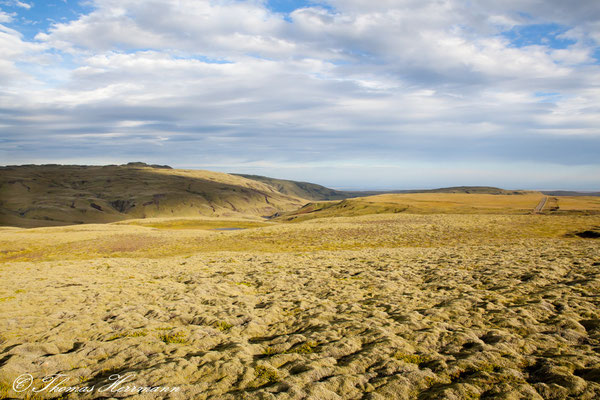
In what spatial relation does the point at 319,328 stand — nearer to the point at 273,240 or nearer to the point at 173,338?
the point at 173,338

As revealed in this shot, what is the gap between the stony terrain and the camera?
774cm

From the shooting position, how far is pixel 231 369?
8492 millimetres

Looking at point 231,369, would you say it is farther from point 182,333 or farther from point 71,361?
point 71,361

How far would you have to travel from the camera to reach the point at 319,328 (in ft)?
37.2

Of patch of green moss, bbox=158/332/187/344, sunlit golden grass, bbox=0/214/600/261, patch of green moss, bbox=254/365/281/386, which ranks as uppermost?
patch of green moss, bbox=254/365/281/386

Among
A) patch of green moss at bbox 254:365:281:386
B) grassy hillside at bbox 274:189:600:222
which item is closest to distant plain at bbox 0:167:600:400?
patch of green moss at bbox 254:365:281:386

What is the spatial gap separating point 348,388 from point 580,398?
4711 millimetres

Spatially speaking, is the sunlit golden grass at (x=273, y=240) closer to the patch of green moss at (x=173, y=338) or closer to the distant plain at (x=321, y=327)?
the distant plain at (x=321, y=327)

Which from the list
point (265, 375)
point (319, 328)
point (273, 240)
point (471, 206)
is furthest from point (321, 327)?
point (471, 206)

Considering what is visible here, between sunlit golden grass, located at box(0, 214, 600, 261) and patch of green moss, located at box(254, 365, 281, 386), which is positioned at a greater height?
patch of green moss, located at box(254, 365, 281, 386)

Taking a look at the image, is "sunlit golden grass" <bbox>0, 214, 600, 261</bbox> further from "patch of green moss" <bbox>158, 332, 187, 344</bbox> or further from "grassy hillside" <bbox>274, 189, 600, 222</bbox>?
"grassy hillside" <bbox>274, 189, 600, 222</bbox>

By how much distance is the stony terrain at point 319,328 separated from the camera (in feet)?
25.4

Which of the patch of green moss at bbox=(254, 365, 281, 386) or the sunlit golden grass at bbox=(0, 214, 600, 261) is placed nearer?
the patch of green moss at bbox=(254, 365, 281, 386)

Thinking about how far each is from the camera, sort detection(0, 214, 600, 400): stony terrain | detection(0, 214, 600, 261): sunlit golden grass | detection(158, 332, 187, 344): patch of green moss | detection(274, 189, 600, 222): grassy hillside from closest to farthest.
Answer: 1. detection(0, 214, 600, 400): stony terrain
2. detection(158, 332, 187, 344): patch of green moss
3. detection(0, 214, 600, 261): sunlit golden grass
4. detection(274, 189, 600, 222): grassy hillside
